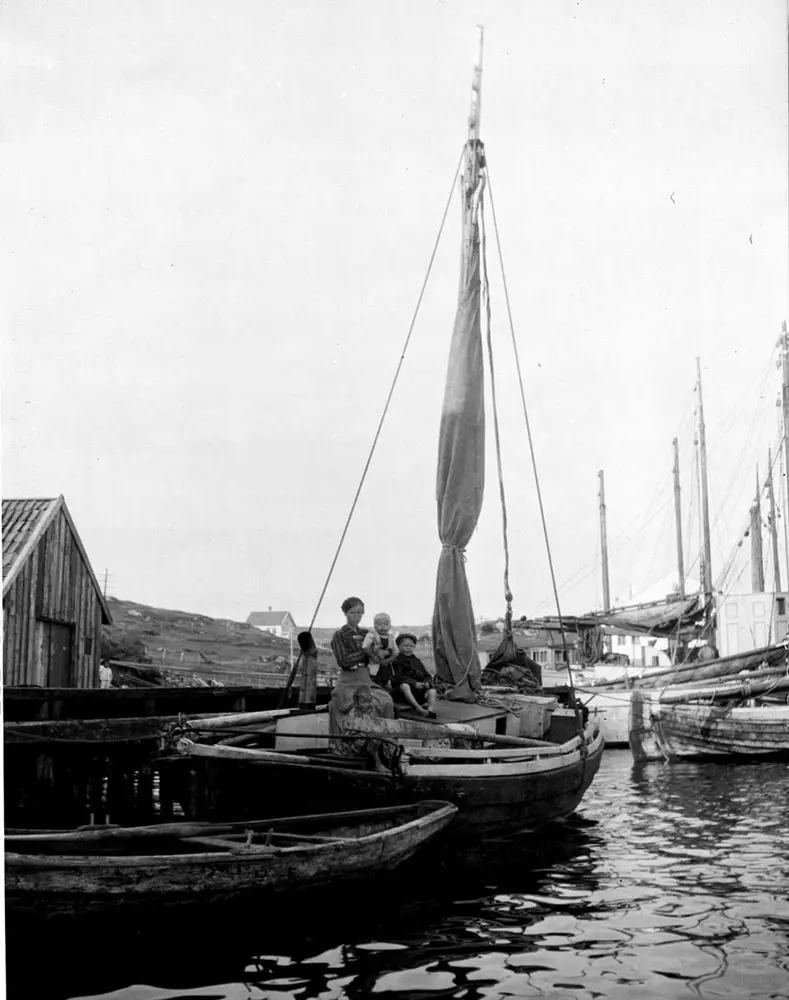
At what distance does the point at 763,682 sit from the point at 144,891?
23595mm

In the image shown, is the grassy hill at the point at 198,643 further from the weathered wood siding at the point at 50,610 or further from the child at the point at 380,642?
the child at the point at 380,642

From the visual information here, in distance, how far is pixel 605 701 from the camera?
115 feet

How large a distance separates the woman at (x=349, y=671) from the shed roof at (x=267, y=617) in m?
99.3

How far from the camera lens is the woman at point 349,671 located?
37.6ft

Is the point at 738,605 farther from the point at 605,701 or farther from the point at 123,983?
the point at 123,983

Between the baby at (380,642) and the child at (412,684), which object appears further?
the child at (412,684)

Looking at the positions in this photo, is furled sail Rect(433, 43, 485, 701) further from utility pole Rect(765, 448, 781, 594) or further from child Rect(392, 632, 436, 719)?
utility pole Rect(765, 448, 781, 594)

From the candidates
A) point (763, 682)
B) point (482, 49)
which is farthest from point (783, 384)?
point (482, 49)

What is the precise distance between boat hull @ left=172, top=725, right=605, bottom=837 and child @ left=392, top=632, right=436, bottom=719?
161 cm

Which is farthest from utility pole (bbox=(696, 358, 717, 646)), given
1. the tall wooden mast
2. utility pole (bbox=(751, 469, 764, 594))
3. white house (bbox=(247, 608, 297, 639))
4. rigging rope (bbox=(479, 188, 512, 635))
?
white house (bbox=(247, 608, 297, 639))

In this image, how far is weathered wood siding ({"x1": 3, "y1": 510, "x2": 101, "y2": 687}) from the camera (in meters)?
20.8

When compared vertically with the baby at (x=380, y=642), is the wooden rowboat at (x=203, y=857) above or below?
below

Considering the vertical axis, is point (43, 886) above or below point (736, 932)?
above

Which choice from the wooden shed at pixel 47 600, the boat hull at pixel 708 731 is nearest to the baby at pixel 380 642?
the wooden shed at pixel 47 600
